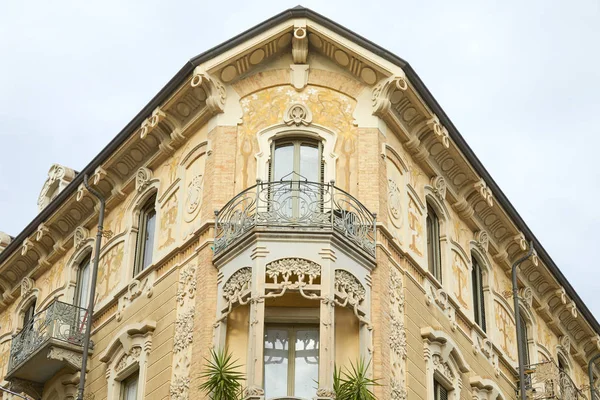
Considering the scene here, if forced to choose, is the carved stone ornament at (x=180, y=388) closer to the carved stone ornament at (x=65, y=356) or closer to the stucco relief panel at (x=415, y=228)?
the carved stone ornament at (x=65, y=356)

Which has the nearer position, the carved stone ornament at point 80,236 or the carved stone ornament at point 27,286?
the carved stone ornament at point 80,236

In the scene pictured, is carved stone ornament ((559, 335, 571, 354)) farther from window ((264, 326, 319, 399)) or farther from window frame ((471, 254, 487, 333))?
window ((264, 326, 319, 399))

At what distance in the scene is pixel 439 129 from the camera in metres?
29.5

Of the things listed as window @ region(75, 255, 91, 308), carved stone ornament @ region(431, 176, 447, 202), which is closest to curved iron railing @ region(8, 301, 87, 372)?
window @ region(75, 255, 91, 308)

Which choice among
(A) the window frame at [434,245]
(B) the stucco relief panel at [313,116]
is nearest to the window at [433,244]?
(A) the window frame at [434,245]

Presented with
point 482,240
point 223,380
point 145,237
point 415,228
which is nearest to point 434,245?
point 415,228

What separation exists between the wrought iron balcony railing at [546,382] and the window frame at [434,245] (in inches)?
157

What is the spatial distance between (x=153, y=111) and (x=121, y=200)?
270cm

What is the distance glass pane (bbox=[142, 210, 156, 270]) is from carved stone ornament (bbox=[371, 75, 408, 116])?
18.4ft

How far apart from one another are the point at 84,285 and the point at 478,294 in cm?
927

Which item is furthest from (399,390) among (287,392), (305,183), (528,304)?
(528,304)

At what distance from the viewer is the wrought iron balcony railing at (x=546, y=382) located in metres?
31.2

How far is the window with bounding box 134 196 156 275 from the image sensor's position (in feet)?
96.7

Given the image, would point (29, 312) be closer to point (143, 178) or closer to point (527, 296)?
point (143, 178)
